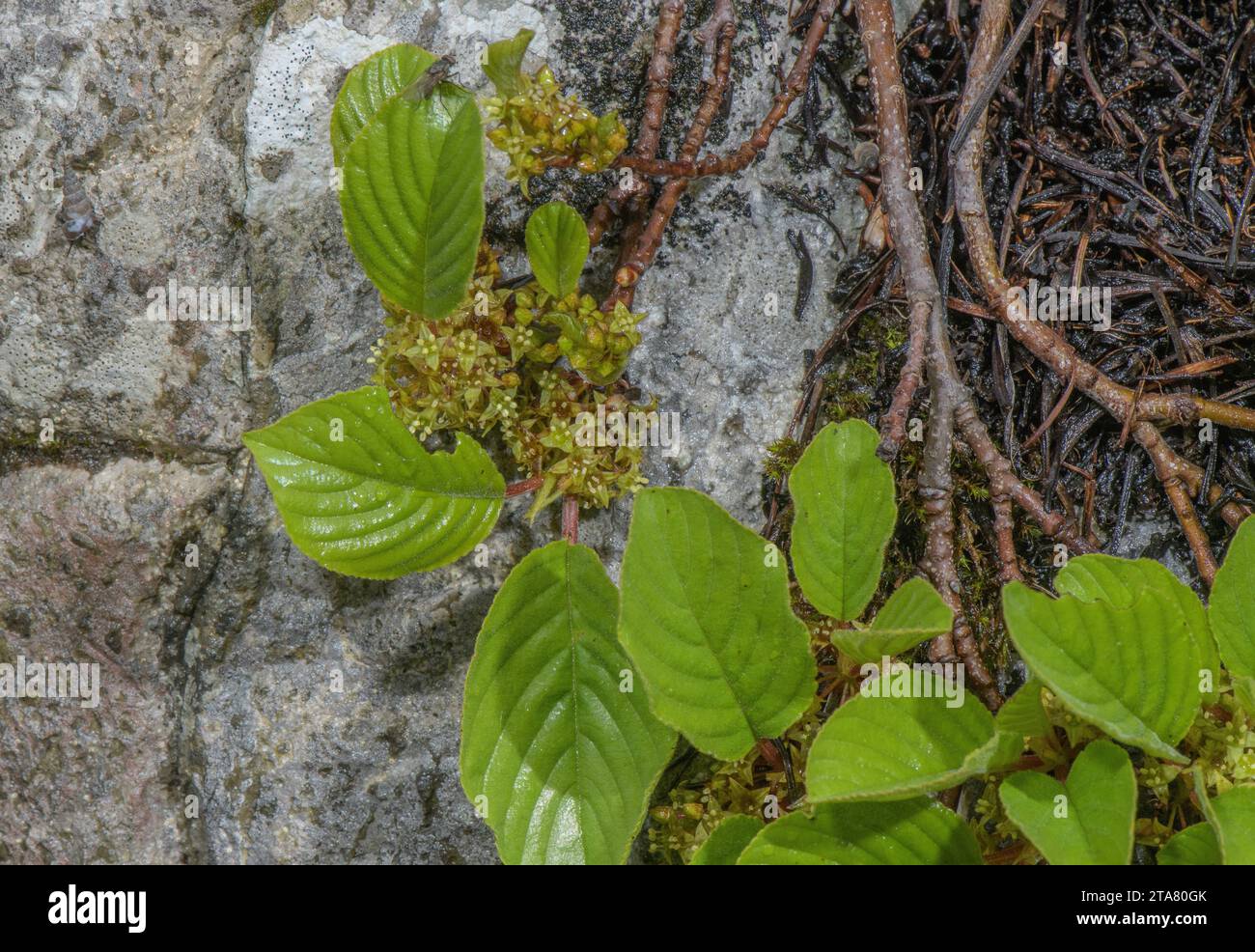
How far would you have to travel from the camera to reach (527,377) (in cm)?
224

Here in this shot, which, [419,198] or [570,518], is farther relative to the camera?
[570,518]

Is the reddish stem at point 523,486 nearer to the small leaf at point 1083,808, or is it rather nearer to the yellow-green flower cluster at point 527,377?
the yellow-green flower cluster at point 527,377

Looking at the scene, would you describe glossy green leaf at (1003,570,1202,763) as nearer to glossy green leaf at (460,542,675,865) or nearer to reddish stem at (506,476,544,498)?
glossy green leaf at (460,542,675,865)

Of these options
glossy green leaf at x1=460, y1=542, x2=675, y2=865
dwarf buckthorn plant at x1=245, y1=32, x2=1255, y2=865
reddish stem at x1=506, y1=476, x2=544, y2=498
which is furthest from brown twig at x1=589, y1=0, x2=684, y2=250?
glossy green leaf at x1=460, y1=542, x2=675, y2=865

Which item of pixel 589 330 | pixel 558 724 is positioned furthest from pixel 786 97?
pixel 558 724

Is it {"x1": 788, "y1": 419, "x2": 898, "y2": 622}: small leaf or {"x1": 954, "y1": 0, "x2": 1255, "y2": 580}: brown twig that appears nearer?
{"x1": 788, "y1": 419, "x2": 898, "y2": 622}: small leaf

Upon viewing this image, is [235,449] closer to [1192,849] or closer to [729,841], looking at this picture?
[729,841]

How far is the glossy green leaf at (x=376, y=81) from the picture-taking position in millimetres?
2047

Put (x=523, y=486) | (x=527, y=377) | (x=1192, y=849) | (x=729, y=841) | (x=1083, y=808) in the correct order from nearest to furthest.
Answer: (x=1083, y=808) < (x=1192, y=849) < (x=729, y=841) < (x=523, y=486) < (x=527, y=377)

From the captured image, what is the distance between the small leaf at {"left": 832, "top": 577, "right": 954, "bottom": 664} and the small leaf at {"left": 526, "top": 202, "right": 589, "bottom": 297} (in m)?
1.02

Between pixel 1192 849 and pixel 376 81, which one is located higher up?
pixel 376 81

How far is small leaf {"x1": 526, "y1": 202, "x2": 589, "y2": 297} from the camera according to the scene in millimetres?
2004

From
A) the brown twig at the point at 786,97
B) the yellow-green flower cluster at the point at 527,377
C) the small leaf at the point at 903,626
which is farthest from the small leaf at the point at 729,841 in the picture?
the brown twig at the point at 786,97

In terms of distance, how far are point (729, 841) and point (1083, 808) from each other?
728 millimetres
